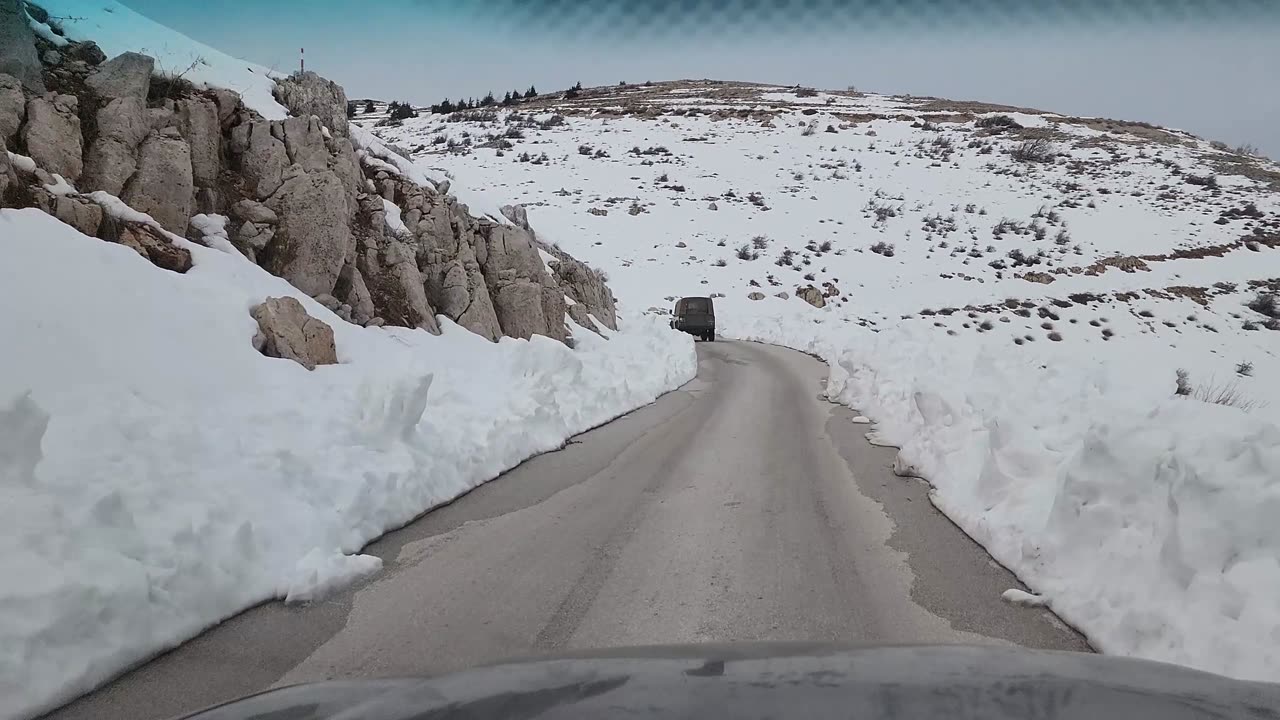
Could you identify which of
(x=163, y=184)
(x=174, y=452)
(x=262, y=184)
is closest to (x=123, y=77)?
(x=163, y=184)

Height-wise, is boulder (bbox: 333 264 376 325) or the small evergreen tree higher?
the small evergreen tree

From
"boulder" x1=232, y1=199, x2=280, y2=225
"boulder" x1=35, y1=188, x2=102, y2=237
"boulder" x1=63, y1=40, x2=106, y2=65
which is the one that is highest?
"boulder" x1=63, y1=40, x2=106, y2=65

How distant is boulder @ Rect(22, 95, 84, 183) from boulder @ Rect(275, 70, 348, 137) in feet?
12.9

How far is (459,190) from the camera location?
16.4m

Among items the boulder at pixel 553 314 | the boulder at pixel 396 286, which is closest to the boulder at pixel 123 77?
the boulder at pixel 396 286

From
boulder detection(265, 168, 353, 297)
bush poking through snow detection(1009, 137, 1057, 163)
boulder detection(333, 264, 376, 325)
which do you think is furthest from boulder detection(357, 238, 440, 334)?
bush poking through snow detection(1009, 137, 1057, 163)

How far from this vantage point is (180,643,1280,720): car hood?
1.90 meters

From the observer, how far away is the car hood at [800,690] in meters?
1.90

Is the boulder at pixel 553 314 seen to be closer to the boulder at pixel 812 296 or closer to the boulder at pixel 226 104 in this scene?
the boulder at pixel 226 104

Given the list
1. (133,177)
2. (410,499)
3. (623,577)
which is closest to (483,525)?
(410,499)

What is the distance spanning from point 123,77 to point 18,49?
111cm

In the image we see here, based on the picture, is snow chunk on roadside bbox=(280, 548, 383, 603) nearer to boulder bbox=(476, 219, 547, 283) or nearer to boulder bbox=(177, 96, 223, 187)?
boulder bbox=(177, 96, 223, 187)

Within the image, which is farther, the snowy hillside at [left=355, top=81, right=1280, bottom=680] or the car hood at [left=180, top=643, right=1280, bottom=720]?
the snowy hillside at [left=355, top=81, right=1280, bottom=680]

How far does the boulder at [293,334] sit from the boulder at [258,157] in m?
2.93
